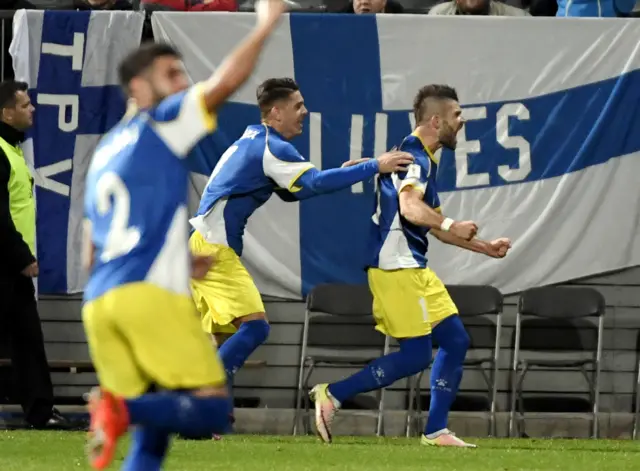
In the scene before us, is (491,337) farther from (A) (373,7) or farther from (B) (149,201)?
(B) (149,201)

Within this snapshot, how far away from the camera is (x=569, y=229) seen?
10695 millimetres

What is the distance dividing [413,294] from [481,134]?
267 centimetres

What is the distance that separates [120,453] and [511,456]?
220 cm

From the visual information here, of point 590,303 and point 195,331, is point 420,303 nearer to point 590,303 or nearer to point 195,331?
point 590,303

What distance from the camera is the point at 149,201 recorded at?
15.4 feet

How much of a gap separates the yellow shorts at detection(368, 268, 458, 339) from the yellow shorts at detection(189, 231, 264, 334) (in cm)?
72

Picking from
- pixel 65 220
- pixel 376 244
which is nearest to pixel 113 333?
pixel 376 244

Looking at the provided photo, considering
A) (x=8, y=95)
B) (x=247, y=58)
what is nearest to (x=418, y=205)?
(x=8, y=95)

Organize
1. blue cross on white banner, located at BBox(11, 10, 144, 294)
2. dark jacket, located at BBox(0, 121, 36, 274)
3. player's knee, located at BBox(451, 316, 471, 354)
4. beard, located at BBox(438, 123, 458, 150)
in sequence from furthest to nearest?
blue cross on white banner, located at BBox(11, 10, 144, 294)
dark jacket, located at BBox(0, 121, 36, 274)
beard, located at BBox(438, 123, 458, 150)
player's knee, located at BBox(451, 316, 471, 354)

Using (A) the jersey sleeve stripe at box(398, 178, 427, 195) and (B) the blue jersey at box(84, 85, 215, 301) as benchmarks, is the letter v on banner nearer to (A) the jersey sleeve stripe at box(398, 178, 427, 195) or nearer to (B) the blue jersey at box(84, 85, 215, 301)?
(A) the jersey sleeve stripe at box(398, 178, 427, 195)

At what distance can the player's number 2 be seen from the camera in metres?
4.70

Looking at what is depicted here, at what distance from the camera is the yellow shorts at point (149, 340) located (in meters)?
4.63

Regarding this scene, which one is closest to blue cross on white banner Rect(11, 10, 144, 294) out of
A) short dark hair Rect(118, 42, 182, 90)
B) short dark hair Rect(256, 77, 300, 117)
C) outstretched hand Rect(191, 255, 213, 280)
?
short dark hair Rect(256, 77, 300, 117)

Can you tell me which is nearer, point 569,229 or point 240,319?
point 240,319
